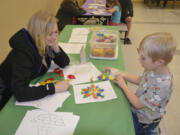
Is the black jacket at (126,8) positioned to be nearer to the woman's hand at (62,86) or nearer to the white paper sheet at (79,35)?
the white paper sheet at (79,35)

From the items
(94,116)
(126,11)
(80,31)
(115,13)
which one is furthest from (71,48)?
(126,11)

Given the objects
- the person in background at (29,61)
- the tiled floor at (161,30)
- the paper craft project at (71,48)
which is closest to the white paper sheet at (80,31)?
the paper craft project at (71,48)

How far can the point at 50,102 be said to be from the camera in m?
0.98

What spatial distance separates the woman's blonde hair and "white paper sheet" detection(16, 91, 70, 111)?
1.19ft

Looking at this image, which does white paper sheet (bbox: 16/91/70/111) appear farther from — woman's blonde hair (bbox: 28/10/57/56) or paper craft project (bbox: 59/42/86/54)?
paper craft project (bbox: 59/42/86/54)

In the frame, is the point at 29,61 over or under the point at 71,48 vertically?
over

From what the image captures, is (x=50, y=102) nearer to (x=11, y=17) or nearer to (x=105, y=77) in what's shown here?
(x=105, y=77)

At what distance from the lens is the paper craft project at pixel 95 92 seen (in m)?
1.01

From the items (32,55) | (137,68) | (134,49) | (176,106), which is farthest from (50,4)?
(176,106)

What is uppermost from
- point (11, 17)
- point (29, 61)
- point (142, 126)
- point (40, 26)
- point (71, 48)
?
point (40, 26)

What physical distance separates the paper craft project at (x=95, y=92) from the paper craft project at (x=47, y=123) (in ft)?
0.47

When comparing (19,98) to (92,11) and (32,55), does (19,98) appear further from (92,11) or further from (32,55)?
(92,11)

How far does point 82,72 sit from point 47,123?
20.7 inches

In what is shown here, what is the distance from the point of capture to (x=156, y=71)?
0.98 metres
